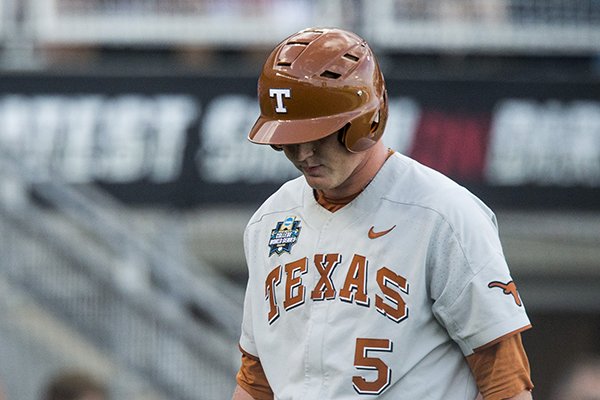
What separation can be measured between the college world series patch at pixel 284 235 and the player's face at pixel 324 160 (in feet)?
0.67

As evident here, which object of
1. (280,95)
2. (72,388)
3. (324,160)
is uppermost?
(280,95)

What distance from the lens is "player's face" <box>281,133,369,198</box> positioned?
3594 mm

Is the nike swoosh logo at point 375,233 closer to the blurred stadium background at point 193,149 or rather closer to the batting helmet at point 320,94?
the batting helmet at point 320,94

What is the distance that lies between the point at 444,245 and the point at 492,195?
29.3ft

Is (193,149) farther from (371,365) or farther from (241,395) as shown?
(371,365)

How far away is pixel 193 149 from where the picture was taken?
37.9 ft

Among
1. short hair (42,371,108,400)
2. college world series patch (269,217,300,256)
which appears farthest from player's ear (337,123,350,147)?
short hair (42,371,108,400)

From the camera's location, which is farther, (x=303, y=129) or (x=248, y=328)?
(x=248, y=328)

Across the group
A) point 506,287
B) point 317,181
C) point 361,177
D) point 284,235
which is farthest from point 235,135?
point 506,287

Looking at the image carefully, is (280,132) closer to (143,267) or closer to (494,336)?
(494,336)

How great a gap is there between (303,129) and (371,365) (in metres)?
0.61

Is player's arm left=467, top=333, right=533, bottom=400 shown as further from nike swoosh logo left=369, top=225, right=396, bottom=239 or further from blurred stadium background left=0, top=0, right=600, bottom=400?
blurred stadium background left=0, top=0, right=600, bottom=400

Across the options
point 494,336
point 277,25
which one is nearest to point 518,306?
point 494,336

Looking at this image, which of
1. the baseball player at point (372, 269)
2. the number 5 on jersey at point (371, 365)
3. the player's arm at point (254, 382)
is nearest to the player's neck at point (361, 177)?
the baseball player at point (372, 269)
